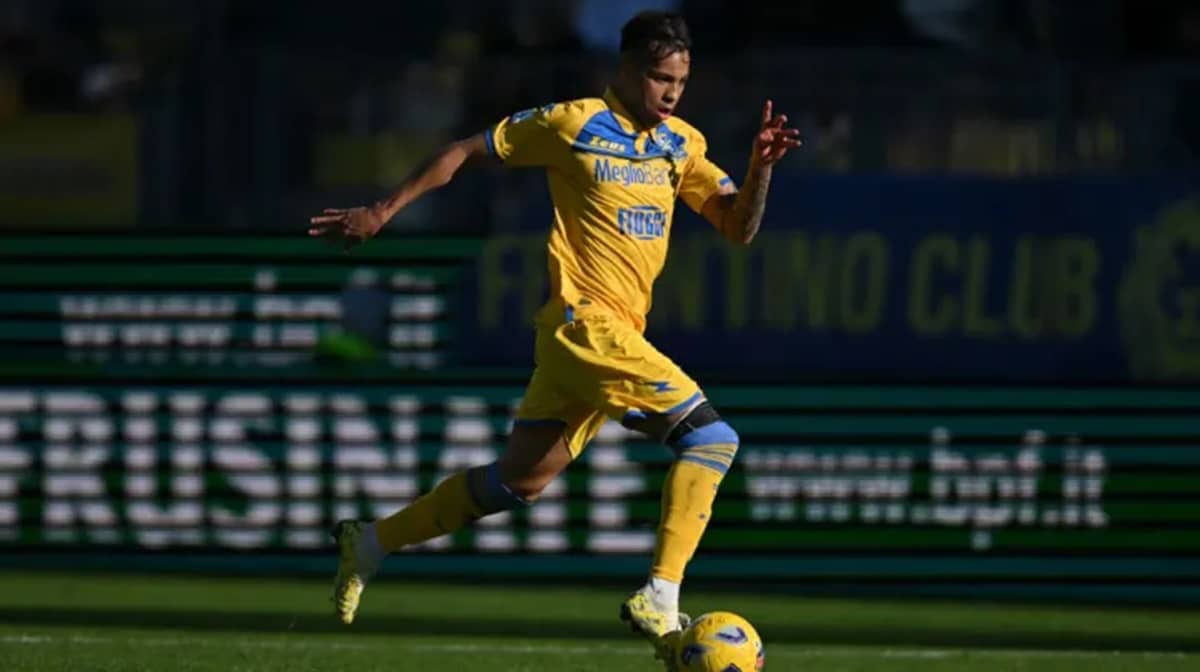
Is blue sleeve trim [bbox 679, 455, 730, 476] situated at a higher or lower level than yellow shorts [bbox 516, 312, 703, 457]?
lower

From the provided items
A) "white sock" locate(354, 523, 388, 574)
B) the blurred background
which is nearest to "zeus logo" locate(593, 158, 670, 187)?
"white sock" locate(354, 523, 388, 574)

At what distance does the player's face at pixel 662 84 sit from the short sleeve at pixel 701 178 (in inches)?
12.8

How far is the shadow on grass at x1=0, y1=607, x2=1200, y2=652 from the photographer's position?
9250 mm

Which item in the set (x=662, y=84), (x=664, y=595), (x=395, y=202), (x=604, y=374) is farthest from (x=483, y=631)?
(x=662, y=84)

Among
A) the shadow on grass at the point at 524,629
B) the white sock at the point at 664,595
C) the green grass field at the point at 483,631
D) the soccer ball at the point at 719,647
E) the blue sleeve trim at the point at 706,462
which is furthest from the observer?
the shadow on grass at the point at 524,629

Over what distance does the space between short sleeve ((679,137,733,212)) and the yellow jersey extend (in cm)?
21

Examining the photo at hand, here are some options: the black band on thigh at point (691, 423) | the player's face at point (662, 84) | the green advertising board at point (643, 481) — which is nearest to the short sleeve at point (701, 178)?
the player's face at point (662, 84)

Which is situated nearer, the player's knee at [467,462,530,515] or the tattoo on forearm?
the tattoo on forearm

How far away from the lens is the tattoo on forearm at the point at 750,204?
25.5 feet

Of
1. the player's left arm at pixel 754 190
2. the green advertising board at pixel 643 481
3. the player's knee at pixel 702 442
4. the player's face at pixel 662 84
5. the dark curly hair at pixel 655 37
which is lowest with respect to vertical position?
the green advertising board at pixel 643 481

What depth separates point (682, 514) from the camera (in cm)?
743

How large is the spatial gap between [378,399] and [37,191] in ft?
17.2

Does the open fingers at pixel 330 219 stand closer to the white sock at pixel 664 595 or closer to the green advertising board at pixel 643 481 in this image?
the white sock at pixel 664 595

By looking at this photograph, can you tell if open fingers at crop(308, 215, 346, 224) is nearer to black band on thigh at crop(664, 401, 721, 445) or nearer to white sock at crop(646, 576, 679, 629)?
black band on thigh at crop(664, 401, 721, 445)
